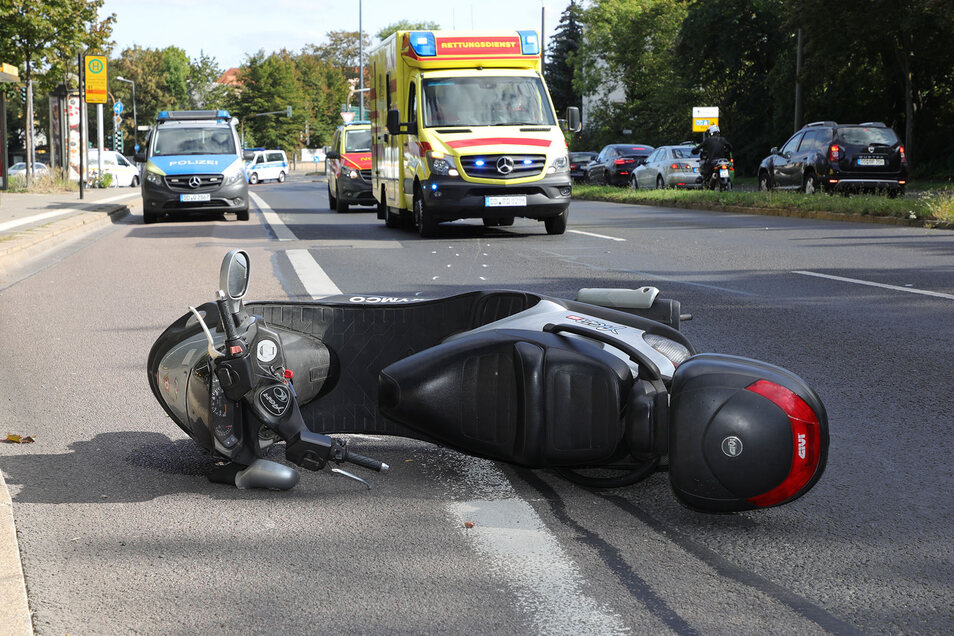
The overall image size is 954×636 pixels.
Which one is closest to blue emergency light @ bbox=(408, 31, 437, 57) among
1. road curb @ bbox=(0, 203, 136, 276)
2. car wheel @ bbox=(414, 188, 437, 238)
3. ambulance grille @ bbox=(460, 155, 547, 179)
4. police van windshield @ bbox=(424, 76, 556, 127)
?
police van windshield @ bbox=(424, 76, 556, 127)

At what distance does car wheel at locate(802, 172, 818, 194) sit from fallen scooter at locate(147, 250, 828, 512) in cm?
2127

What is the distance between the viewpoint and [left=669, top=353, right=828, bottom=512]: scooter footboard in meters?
3.47

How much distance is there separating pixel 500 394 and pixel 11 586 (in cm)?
154

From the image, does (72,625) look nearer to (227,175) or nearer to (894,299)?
(894,299)

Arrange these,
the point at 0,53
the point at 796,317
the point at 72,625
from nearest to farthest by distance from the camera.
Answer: the point at 72,625, the point at 796,317, the point at 0,53

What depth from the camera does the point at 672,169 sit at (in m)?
32.6

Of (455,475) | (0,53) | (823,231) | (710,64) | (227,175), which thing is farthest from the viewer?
(710,64)

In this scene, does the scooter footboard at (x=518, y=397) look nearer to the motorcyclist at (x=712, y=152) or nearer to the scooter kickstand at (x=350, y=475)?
the scooter kickstand at (x=350, y=475)

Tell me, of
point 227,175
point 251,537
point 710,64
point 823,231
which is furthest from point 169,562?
point 710,64

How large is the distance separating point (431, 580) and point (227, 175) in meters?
19.8

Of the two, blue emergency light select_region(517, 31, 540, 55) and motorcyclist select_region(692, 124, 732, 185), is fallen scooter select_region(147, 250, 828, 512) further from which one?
motorcyclist select_region(692, 124, 732, 185)

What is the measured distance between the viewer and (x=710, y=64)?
53.8 metres

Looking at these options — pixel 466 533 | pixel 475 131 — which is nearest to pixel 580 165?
pixel 475 131

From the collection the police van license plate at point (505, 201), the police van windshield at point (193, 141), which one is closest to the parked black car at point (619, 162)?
the police van windshield at point (193, 141)
